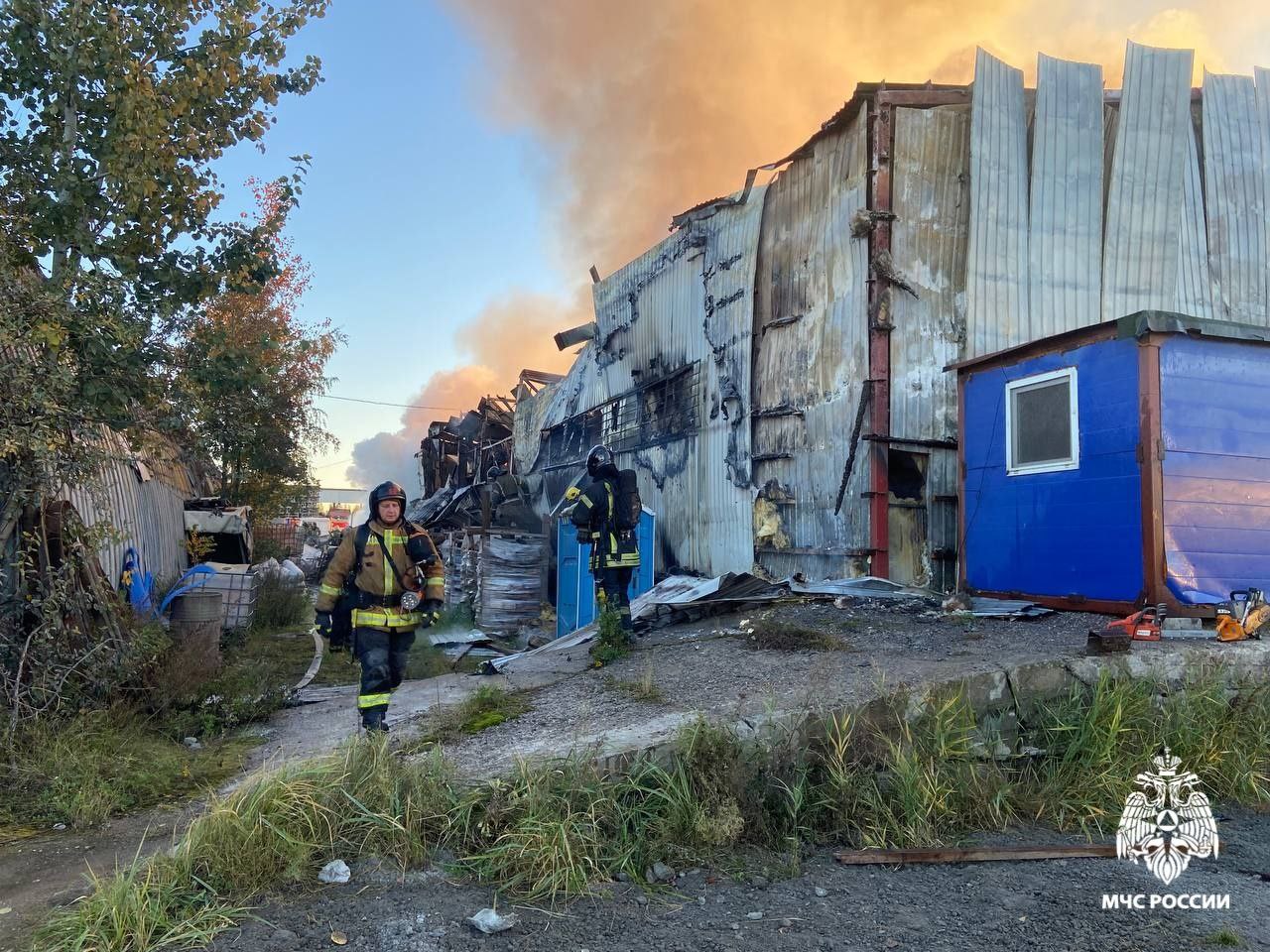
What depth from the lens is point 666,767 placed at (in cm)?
396

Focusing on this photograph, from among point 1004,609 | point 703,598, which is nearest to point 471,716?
point 703,598

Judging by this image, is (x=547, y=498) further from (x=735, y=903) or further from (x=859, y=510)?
(x=735, y=903)

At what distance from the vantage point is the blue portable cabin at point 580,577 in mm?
11742

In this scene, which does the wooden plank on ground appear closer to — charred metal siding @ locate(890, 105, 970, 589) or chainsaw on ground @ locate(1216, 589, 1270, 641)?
chainsaw on ground @ locate(1216, 589, 1270, 641)

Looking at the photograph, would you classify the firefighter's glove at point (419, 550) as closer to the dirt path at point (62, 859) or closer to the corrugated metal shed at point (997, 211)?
the dirt path at point (62, 859)

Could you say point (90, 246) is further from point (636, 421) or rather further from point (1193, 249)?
point (1193, 249)

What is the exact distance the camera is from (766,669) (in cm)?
584

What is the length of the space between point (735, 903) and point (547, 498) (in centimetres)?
1341

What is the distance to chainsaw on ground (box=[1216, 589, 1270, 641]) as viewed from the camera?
586 centimetres

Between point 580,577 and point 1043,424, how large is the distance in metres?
6.75

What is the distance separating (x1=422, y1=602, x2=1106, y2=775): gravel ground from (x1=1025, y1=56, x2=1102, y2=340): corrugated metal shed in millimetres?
4045

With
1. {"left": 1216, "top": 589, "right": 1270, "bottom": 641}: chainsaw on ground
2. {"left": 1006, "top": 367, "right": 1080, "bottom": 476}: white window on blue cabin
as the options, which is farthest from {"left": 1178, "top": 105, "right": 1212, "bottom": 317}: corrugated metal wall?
{"left": 1216, "top": 589, "right": 1270, "bottom": 641}: chainsaw on ground

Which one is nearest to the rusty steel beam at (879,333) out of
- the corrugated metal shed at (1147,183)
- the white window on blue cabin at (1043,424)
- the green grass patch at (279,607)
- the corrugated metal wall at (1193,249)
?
the white window on blue cabin at (1043,424)

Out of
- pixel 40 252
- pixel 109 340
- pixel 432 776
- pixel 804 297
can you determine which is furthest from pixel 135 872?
pixel 804 297
